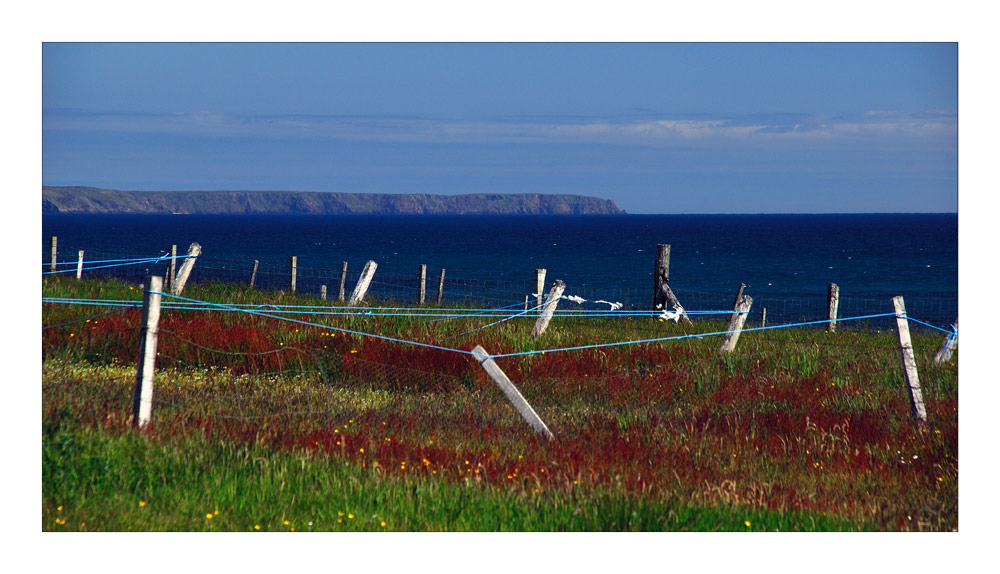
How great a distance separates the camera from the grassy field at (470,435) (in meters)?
5.93

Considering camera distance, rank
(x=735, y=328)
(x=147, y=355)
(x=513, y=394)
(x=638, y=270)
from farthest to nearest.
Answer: (x=638, y=270) → (x=735, y=328) → (x=513, y=394) → (x=147, y=355)

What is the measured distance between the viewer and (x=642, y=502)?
6.02 metres

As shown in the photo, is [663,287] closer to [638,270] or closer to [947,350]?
[947,350]

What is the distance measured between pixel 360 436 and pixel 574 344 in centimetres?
560

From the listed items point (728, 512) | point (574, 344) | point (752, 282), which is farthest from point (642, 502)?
point (752, 282)

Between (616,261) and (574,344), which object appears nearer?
(574,344)

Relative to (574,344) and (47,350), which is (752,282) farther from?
(47,350)

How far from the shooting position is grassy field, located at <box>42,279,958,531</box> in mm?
5930

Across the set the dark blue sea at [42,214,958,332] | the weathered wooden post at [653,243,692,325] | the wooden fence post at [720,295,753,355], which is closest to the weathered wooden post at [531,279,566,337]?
the wooden fence post at [720,295,753,355]

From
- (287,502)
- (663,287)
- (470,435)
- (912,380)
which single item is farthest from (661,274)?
(287,502)

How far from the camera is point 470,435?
8.11 metres

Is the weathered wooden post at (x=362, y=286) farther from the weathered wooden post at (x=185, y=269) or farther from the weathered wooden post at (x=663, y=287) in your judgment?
the weathered wooden post at (x=663, y=287)

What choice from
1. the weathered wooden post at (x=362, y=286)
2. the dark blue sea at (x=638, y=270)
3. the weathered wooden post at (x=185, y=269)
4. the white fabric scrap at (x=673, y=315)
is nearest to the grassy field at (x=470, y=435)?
the white fabric scrap at (x=673, y=315)

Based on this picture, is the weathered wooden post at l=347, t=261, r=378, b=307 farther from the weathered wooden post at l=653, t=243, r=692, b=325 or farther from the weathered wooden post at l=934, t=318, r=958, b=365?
the weathered wooden post at l=934, t=318, r=958, b=365
